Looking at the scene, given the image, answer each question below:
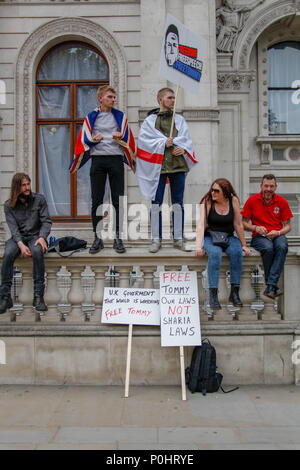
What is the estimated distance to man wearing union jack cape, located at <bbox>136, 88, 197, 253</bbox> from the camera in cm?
639

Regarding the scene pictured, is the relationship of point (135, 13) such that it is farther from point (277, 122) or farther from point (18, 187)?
point (18, 187)

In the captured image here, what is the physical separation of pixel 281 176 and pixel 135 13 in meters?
5.27

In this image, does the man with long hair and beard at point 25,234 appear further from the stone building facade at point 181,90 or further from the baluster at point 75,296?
the stone building facade at point 181,90

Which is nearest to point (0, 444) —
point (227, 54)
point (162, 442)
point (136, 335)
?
point (162, 442)

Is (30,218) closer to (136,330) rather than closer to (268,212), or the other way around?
(136,330)

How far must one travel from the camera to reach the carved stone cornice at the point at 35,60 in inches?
431

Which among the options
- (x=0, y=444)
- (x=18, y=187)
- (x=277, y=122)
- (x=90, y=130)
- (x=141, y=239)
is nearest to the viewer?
(x=0, y=444)

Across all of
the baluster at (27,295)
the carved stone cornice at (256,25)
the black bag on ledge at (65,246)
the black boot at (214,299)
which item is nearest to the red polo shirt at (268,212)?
the black boot at (214,299)

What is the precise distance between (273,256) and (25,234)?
317cm

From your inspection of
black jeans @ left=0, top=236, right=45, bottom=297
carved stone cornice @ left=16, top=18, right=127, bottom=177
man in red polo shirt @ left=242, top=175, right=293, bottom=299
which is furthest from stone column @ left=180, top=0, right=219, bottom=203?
black jeans @ left=0, top=236, right=45, bottom=297

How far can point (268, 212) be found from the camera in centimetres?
623

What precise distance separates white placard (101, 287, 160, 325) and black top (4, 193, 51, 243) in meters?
1.15

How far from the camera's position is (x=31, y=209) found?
19.9 ft

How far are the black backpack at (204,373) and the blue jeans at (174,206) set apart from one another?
163 centimetres
